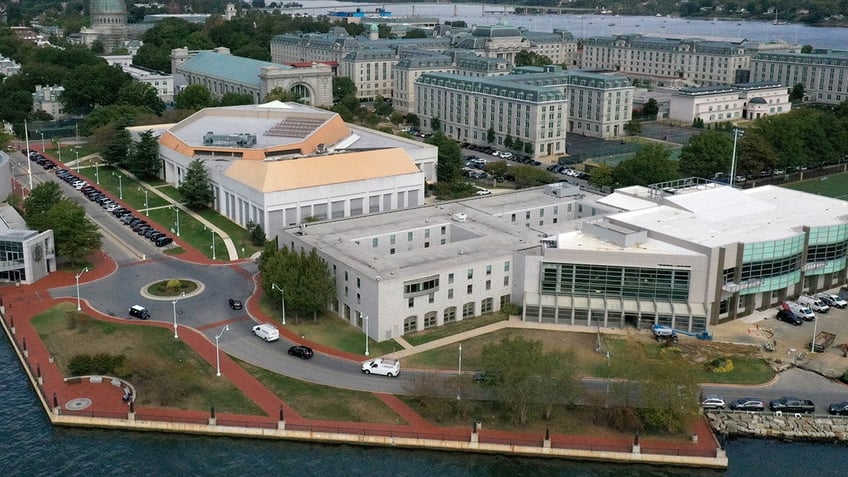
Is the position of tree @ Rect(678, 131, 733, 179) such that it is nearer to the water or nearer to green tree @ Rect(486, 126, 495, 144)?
green tree @ Rect(486, 126, 495, 144)

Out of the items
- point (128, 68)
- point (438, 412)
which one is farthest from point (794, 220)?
point (128, 68)

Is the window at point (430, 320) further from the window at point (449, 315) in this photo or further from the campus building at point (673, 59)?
the campus building at point (673, 59)

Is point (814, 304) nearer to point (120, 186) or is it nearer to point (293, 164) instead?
point (293, 164)

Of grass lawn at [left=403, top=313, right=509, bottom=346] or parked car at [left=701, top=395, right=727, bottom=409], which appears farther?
grass lawn at [left=403, top=313, right=509, bottom=346]

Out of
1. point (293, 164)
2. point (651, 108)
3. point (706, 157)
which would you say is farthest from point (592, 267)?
point (651, 108)

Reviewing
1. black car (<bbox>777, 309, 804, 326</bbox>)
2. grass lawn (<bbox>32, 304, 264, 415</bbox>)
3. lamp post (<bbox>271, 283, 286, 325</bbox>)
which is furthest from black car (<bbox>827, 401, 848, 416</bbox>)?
lamp post (<bbox>271, 283, 286, 325</bbox>)

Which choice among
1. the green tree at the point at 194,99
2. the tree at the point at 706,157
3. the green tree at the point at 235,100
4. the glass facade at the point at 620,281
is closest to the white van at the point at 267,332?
the glass facade at the point at 620,281

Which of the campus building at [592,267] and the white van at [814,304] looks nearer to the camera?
the campus building at [592,267]
